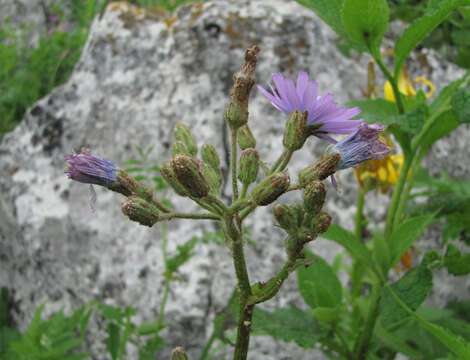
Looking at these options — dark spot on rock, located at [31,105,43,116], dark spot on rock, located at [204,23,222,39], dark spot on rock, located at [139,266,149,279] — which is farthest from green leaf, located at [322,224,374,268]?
dark spot on rock, located at [31,105,43,116]

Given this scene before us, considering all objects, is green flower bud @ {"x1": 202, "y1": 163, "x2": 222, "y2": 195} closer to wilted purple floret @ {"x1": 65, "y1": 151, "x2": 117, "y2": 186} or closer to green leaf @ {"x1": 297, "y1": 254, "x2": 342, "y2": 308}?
wilted purple floret @ {"x1": 65, "y1": 151, "x2": 117, "y2": 186}

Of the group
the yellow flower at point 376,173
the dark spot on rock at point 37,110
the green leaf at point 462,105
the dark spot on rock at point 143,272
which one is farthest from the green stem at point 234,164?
the dark spot on rock at point 37,110

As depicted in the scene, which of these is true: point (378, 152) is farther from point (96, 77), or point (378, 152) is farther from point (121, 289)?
point (96, 77)

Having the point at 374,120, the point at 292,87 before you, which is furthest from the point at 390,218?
the point at 292,87

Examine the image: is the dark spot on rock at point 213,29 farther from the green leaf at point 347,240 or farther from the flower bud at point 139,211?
the flower bud at point 139,211

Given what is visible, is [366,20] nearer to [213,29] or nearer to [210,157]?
[210,157]

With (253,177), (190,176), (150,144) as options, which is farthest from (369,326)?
(150,144)
